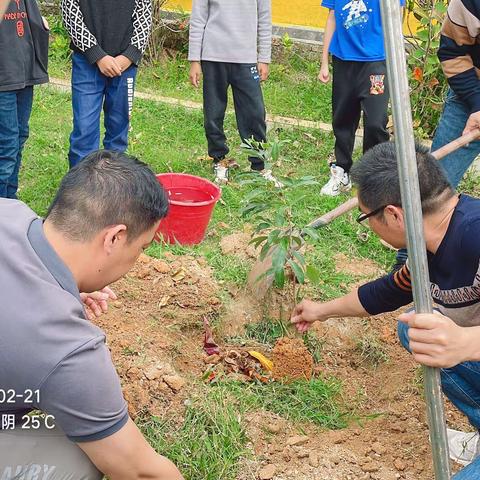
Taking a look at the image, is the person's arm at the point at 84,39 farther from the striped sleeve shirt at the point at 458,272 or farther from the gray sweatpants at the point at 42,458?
the gray sweatpants at the point at 42,458

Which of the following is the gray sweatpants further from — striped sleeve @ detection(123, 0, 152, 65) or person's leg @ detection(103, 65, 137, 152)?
striped sleeve @ detection(123, 0, 152, 65)

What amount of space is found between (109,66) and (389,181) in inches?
104

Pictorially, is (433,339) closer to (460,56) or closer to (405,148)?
(405,148)

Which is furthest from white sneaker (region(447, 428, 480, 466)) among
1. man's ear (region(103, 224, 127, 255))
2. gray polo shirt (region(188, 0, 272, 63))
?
gray polo shirt (region(188, 0, 272, 63))

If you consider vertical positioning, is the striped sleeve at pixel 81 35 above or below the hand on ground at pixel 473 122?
above

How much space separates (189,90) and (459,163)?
357 centimetres

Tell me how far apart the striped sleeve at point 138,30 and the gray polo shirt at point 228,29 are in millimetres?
532

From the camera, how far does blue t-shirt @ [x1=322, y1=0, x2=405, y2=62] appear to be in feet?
16.4

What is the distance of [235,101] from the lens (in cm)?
527

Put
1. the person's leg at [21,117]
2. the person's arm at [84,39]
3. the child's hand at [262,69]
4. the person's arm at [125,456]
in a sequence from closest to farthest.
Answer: the person's arm at [125,456] → the person's leg at [21,117] → the person's arm at [84,39] → the child's hand at [262,69]

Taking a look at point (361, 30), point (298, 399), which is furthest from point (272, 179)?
point (361, 30)

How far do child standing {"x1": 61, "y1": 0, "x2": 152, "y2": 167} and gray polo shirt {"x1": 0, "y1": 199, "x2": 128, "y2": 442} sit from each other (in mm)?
2816

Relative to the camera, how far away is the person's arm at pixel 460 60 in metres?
3.73

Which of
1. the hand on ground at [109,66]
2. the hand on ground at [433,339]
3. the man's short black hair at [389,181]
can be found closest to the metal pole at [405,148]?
the hand on ground at [433,339]
